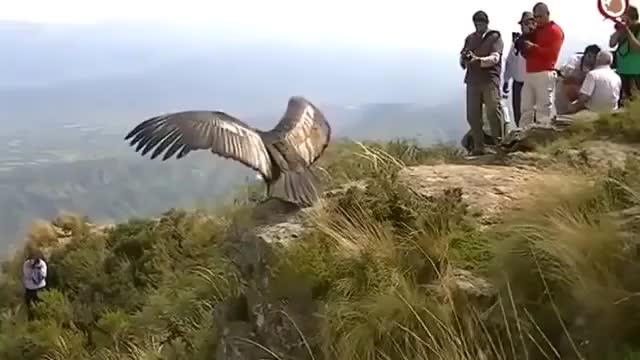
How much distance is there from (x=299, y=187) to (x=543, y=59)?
3.66 metres

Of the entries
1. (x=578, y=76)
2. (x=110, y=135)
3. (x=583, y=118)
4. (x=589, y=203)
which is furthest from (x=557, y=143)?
(x=110, y=135)

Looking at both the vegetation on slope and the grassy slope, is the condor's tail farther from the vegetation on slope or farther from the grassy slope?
the vegetation on slope

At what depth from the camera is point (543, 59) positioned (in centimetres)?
905

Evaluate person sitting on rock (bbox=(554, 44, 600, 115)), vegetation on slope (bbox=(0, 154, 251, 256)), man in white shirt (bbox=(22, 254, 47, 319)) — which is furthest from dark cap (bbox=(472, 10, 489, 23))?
vegetation on slope (bbox=(0, 154, 251, 256))

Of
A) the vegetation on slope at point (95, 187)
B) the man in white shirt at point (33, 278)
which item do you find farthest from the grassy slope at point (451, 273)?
the vegetation on slope at point (95, 187)

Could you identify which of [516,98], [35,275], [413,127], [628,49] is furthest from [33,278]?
[413,127]

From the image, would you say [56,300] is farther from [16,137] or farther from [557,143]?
[16,137]

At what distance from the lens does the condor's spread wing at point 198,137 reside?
5980 millimetres

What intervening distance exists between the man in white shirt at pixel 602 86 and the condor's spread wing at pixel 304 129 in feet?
10.2

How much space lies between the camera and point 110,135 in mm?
178125

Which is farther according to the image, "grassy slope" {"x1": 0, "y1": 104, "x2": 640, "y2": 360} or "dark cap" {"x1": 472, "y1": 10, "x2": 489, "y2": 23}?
"dark cap" {"x1": 472, "y1": 10, "x2": 489, "y2": 23}

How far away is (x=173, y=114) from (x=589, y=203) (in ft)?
8.86

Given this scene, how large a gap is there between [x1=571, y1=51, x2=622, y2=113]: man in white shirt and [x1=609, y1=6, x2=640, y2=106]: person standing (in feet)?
0.34

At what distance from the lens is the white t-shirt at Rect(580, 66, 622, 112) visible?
29.1 feet
